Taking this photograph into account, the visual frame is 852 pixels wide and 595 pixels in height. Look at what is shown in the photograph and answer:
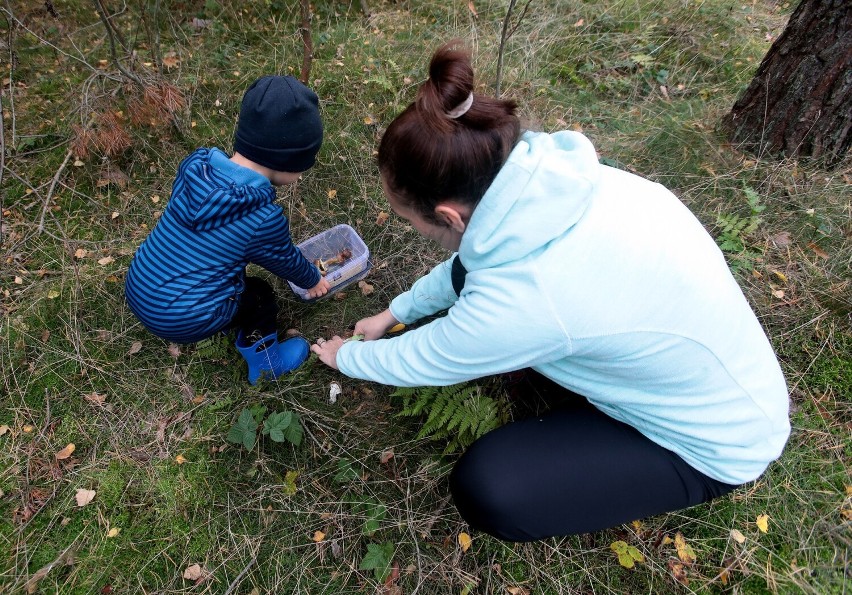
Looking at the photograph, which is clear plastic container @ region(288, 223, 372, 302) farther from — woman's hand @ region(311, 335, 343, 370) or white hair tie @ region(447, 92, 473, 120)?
white hair tie @ region(447, 92, 473, 120)

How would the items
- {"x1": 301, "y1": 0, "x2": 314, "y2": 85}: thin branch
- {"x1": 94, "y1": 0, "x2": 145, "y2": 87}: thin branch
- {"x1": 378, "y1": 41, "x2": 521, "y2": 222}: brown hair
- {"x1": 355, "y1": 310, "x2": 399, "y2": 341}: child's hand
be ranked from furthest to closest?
1. {"x1": 94, "y1": 0, "x2": 145, "y2": 87}: thin branch
2. {"x1": 301, "y1": 0, "x2": 314, "y2": 85}: thin branch
3. {"x1": 355, "y1": 310, "x2": 399, "y2": 341}: child's hand
4. {"x1": 378, "y1": 41, "x2": 521, "y2": 222}: brown hair

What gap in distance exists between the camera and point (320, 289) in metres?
2.78

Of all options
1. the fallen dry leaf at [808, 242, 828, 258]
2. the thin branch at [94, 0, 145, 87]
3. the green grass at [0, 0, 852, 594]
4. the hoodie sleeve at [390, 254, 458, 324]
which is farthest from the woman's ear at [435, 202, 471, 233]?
the thin branch at [94, 0, 145, 87]

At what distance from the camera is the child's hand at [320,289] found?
9.07 feet

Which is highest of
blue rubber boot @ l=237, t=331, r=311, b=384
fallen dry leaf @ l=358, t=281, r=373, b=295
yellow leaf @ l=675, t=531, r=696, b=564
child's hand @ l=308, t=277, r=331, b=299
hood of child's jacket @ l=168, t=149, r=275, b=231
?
hood of child's jacket @ l=168, t=149, r=275, b=231

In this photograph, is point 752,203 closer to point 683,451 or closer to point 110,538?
point 683,451

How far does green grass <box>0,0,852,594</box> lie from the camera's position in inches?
86.5

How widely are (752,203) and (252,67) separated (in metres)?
3.93

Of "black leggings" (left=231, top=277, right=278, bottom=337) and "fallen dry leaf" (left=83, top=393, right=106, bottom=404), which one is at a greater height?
"black leggings" (left=231, top=277, right=278, bottom=337)

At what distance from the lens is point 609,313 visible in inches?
56.7

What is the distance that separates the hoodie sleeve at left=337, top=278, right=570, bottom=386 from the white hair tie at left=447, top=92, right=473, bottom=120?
0.54 meters

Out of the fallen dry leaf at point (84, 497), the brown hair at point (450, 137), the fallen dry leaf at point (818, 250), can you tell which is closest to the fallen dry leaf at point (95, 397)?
the fallen dry leaf at point (84, 497)

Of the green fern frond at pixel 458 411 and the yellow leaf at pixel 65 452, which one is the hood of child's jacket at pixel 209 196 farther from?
the yellow leaf at pixel 65 452

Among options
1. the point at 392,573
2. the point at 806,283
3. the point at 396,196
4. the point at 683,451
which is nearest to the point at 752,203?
the point at 806,283
